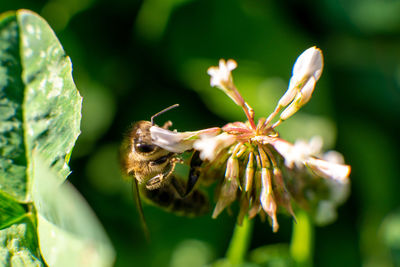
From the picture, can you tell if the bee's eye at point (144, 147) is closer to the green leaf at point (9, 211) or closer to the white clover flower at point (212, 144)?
the white clover flower at point (212, 144)

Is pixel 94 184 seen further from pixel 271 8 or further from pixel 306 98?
pixel 306 98

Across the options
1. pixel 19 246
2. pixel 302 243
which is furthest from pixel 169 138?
pixel 302 243

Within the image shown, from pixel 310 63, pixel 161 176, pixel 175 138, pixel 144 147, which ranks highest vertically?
pixel 310 63

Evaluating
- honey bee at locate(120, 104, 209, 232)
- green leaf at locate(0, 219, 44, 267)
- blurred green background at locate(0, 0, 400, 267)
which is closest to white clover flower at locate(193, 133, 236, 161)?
honey bee at locate(120, 104, 209, 232)

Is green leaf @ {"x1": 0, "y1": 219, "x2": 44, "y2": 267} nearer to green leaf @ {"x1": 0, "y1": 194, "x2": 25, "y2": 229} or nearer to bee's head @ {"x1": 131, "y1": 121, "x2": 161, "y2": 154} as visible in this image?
green leaf @ {"x1": 0, "y1": 194, "x2": 25, "y2": 229}

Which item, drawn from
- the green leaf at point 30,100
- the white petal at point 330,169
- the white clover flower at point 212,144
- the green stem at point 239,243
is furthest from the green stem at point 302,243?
the green leaf at point 30,100

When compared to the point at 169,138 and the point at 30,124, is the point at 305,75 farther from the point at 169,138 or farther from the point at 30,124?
the point at 30,124

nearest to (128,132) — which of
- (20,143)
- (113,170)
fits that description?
(20,143)
